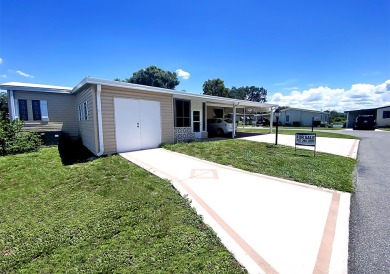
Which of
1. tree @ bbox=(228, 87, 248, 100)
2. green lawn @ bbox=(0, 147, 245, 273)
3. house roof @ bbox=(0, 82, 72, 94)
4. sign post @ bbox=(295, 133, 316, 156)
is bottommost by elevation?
green lawn @ bbox=(0, 147, 245, 273)

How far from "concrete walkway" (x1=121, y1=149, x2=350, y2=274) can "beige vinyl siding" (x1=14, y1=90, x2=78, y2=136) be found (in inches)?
384

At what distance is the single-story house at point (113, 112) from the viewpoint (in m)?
7.88

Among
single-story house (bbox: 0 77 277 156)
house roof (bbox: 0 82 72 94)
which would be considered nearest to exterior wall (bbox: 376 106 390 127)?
single-story house (bbox: 0 77 277 156)

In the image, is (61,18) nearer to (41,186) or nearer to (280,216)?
(41,186)

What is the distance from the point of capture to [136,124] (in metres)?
8.90

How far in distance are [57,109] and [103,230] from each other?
465 inches

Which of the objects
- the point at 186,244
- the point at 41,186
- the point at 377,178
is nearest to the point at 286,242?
the point at 186,244

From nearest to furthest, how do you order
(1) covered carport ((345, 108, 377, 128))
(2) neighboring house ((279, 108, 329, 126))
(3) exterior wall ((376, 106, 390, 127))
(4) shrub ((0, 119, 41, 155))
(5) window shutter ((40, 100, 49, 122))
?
(4) shrub ((0, 119, 41, 155)) → (5) window shutter ((40, 100, 49, 122)) → (3) exterior wall ((376, 106, 390, 127)) → (1) covered carport ((345, 108, 377, 128)) → (2) neighboring house ((279, 108, 329, 126))

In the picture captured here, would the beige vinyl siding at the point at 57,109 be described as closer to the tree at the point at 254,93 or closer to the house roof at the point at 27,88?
the house roof at the point at 27,88

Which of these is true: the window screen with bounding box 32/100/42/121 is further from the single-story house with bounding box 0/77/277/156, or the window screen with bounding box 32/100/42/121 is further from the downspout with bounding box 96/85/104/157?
the downspout with bounding box 96/85/104/157

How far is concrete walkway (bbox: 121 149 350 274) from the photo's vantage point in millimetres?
2180

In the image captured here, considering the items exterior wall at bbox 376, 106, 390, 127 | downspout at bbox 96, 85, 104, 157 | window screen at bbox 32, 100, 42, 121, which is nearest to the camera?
downspout at bbox 96, 85, 104, 157

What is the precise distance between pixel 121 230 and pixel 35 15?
10.7m

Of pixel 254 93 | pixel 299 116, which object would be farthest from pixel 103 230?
pixel 254 93
